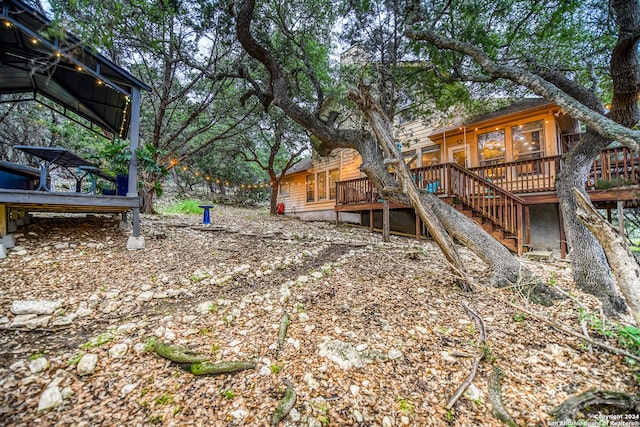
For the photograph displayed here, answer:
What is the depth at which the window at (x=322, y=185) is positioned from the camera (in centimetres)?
A: 1412

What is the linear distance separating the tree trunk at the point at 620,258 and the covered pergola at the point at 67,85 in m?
4.59

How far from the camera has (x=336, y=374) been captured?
205 cm

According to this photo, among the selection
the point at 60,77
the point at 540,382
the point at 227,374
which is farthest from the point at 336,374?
the point at 60,77

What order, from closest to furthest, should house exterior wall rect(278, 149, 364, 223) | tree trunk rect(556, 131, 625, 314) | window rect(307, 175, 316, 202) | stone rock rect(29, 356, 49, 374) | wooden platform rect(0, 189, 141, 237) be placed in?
stone rock rect(29, 356, 49, 374), tree trunk rect(556, 131, 625, 314), wooden platform rect(0, 189, 141, 237), house exterior wall rect(278, 149, 364, 223), window rect(307, 175, 316, 202)

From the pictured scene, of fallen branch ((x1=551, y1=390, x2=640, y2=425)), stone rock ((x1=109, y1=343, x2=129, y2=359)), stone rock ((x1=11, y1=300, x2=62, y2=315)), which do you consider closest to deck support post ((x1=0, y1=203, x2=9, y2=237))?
stone rock ((x1=11, y1=300, x2=62, y2=315))

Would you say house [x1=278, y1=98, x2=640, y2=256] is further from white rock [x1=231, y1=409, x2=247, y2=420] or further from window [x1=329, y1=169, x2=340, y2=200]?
white rock [x1=231, y1=409, x2=247, y2=420]

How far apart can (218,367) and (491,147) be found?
11.0m

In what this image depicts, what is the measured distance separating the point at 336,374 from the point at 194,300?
79.5 inches

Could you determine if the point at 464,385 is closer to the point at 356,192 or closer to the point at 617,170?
the point at 617,170

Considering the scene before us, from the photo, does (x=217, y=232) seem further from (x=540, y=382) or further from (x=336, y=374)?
(x=540, y=382)

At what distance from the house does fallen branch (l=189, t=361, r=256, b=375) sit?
12.7 ft

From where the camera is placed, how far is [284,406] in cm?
176

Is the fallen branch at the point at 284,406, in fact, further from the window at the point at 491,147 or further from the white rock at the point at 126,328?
the window at the point at 491,147

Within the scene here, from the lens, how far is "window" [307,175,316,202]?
14950 mm
